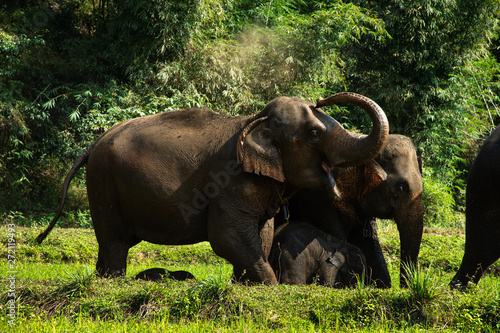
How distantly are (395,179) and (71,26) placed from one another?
14.2 m

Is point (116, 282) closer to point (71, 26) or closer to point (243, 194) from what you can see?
point (243, 194)

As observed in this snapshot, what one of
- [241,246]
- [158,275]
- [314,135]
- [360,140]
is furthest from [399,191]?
[158,275]

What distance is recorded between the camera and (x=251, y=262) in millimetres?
6438

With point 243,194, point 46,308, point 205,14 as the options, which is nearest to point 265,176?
point 243,194

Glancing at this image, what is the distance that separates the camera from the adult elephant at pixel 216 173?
6395 millimetres

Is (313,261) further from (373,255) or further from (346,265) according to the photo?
(373,255)

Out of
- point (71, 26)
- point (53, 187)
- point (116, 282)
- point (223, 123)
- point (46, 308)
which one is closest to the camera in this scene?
point (46, 308)

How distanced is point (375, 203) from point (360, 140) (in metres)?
1.50

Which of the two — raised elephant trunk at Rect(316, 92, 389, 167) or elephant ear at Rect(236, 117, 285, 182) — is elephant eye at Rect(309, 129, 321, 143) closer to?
raised elephant trunk at Rect(316, 92, 389, 167)

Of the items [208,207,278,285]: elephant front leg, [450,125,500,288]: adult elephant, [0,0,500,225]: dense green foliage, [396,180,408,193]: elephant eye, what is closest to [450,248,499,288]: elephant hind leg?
[450,125,500,288]: adult elephant

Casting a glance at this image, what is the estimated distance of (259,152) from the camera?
6375mm

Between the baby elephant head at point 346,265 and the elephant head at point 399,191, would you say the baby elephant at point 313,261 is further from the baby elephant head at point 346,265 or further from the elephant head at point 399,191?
the elephant head at point 399,191

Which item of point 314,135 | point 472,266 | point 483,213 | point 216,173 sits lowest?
point 472,266

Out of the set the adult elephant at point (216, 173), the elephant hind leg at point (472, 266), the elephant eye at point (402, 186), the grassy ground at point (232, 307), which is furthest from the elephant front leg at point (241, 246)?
the elephant hind leg at point (472, 266)
